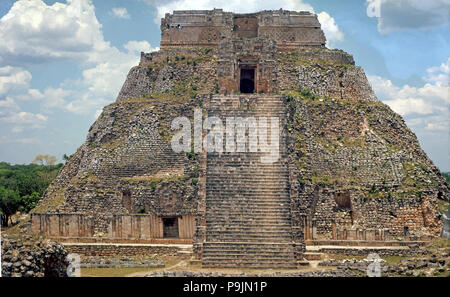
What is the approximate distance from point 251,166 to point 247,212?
2660 mm

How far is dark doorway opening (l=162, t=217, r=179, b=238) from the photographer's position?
2497cm

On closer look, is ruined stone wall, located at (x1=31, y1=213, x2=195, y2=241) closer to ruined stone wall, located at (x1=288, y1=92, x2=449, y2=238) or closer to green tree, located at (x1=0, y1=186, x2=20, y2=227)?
ruined stone wall, located at (x1=288, y1=92, x2=449, y2=238)

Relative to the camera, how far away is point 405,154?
2800 centimetres

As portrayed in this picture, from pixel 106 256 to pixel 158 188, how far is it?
13.2ft

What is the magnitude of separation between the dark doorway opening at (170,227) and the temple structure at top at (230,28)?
15078mm

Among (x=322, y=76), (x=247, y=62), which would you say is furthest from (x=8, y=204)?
(x=322, y=76)

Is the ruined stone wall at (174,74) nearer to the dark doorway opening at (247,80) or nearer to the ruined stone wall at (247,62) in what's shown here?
the ruined stone wall at (247,62)

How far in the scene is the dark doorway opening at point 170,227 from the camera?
25.0 m

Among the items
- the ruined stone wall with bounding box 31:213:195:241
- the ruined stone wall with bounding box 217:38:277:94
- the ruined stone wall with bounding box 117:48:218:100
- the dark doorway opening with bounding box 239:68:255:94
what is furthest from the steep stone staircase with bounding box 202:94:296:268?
the dark doorway opening with bounding box 239:68:255:94

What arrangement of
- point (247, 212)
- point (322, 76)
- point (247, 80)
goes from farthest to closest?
point (247, 80) < point (322, 76) < point (247, 212)

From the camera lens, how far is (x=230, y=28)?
36.4 meters

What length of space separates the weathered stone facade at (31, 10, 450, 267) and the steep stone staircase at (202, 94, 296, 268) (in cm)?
6

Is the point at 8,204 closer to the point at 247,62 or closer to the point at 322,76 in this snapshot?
the point at 247,62
